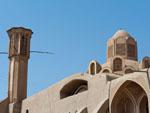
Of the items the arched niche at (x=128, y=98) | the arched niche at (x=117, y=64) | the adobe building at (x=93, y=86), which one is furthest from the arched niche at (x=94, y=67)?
the arched niche at (x=128, y=98)

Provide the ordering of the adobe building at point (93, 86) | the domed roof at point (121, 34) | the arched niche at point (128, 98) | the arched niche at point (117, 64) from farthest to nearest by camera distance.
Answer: the domed roof at point (121, 34), the arched niche at point (117, 64), the adobe building at point (93, 86), the arched niche at point (128, 98)

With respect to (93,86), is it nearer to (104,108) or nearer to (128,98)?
(104,108)

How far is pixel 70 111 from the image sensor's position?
26.4m

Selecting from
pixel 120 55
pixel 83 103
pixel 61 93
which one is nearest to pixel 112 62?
pixel 120 55

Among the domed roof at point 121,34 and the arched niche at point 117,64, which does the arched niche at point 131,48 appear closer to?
the domed roof at point 121,34

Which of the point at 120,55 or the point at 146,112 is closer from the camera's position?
the point at 146,112

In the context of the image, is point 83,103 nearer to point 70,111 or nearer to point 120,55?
point 70,111

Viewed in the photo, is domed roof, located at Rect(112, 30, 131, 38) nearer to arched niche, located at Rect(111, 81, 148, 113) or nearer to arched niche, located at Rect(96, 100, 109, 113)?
arched niche, located at Rect(111, 81, 148, 113)

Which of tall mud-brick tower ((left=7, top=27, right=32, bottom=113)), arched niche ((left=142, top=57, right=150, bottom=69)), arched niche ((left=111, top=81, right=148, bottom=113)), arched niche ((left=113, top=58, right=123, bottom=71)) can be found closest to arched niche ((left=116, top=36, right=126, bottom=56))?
arched niche ((left=113, top=58, right=123, bottom=71))

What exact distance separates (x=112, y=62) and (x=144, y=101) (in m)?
10.6

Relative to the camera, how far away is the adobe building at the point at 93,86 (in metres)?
22.2

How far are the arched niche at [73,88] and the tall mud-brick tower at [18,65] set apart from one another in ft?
21.6

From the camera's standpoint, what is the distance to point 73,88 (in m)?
29.2

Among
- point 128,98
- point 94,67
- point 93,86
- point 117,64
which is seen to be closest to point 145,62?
point 117,64
